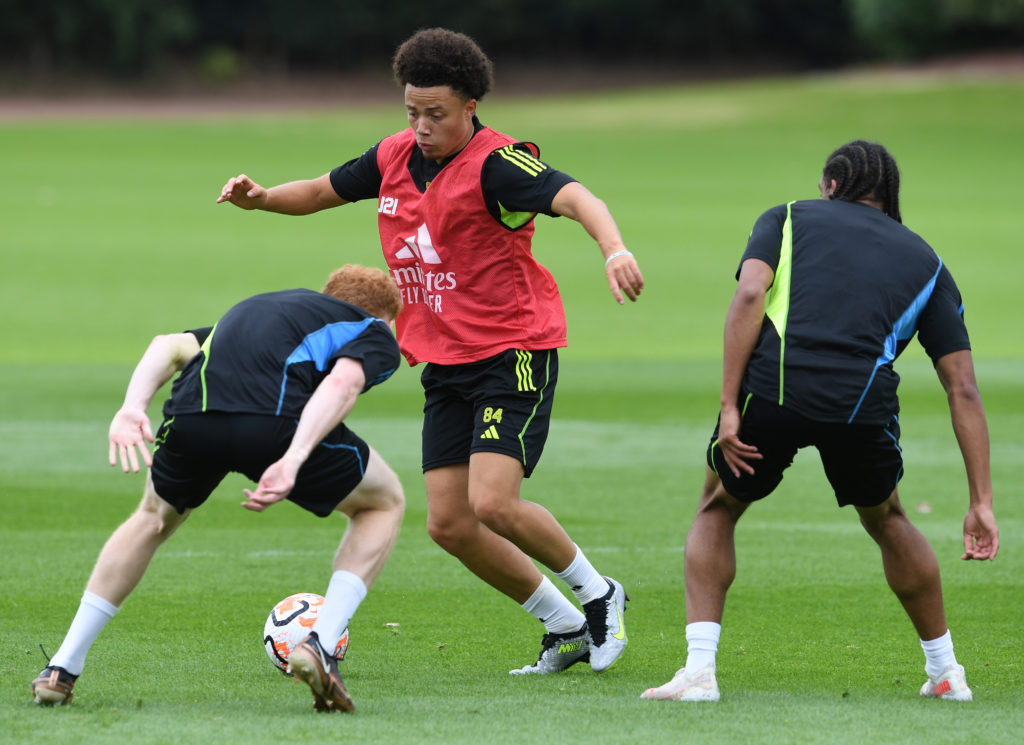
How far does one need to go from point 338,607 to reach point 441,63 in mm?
2057

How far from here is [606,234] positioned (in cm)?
509

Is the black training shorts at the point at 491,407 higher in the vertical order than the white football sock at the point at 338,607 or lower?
→ higher

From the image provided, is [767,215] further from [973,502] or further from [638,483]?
[638,483]

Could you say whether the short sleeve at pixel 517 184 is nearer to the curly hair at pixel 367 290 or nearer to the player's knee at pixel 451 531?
the curly hair at pixel 367 290

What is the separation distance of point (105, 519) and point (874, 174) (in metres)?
5.61

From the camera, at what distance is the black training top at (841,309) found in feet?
15.9

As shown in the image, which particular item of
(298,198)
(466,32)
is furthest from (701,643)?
(466,32)

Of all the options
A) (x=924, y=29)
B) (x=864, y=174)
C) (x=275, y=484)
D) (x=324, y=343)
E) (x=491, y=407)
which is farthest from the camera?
Result: (x=924, y=29)

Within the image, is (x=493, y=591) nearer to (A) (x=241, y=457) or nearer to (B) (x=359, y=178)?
(B) (x=359, y=178)

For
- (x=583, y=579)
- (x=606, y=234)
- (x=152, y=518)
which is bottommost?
(x=583, y=579)

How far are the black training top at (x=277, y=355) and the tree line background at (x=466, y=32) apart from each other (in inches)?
2402

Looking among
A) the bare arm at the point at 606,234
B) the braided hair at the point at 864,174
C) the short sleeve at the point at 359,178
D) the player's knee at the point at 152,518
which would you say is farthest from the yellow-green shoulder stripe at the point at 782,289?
the player's knee at the point at 152,518

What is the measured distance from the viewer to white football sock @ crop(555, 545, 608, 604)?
5.79 m

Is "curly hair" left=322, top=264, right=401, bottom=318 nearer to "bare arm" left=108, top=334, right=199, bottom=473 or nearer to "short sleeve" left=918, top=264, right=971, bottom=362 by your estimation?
"bare arm" left=108, top=334, right=199, bottom=473
